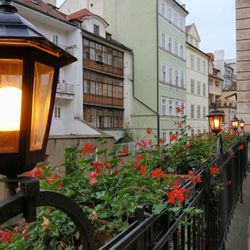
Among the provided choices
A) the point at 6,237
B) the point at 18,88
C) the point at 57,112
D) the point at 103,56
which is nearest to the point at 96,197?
→ the point at 6,237

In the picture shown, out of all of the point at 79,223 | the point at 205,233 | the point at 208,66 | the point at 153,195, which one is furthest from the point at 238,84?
the point at 208,66

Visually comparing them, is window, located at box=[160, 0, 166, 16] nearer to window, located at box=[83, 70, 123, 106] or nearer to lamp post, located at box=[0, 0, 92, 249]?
window, located at box=[83, 70, 123, 106]

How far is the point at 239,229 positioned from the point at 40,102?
4.73 meters

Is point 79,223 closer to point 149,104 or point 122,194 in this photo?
point 122,194

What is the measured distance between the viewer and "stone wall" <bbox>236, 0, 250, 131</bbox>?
10.1m

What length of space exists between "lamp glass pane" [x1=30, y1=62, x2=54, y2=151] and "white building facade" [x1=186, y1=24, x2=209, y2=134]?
3432 centimetres

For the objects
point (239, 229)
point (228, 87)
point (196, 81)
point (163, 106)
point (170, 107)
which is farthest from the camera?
point (228, 87)

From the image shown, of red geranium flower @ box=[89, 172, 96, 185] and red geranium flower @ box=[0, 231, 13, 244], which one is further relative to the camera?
red geranium flower @ box=[89, 172, 96, 185]

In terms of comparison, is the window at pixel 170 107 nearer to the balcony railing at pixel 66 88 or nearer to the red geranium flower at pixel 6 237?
the balcony railing at pixel 66 88

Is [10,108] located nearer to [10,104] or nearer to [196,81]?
[10,104]

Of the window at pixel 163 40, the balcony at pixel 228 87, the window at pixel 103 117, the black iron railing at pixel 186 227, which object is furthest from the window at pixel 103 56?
the balcony at pixel 228 87

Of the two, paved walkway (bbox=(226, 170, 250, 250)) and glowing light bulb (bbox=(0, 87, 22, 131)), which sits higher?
glowing light bulb (bbox=(0, 87, 22, 131))

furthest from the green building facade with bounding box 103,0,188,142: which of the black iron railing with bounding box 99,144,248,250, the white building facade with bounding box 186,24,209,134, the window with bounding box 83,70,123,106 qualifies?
the black iron railing with bounding box 99,144,248,250

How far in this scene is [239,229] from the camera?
5.11 meters
